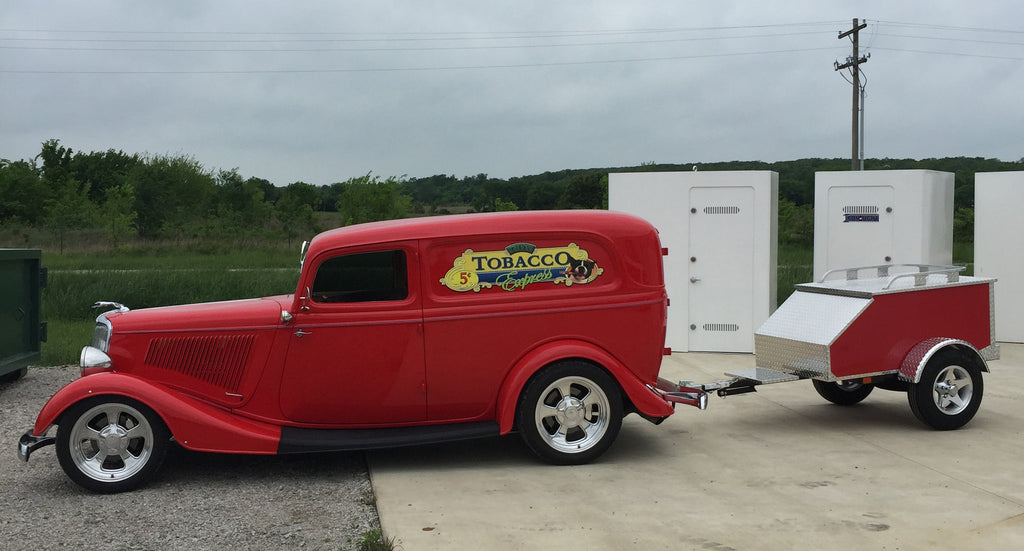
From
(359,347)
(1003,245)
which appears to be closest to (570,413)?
(359,347)

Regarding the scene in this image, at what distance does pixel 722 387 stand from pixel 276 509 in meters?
3.88

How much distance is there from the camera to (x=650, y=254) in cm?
700

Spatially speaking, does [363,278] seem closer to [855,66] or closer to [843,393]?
[843,393]

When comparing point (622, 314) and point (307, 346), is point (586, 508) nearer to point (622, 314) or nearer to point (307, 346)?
point (622, 314)

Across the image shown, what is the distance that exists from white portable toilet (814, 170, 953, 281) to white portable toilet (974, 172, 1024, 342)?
1080 millimetres

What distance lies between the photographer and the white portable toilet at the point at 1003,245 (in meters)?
13.1

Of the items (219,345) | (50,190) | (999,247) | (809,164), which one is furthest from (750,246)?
(50,190)

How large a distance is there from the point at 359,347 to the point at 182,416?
128 centimetres

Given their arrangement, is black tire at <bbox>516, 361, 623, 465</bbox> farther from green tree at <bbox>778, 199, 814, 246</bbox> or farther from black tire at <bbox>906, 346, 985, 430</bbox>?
green tree at <bbox>778, 199, 814, 246</bbox>

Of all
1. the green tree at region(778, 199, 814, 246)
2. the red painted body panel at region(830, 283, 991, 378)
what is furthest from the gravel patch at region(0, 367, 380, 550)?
the green tree at region(778, 199, 814, 246)

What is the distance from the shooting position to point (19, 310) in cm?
1022

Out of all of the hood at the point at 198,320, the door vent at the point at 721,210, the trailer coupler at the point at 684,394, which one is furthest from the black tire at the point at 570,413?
the door vent at the point at 721,210

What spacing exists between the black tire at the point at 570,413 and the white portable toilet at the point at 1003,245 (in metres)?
8.80

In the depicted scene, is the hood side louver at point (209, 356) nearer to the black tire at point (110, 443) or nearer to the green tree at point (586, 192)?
the black tire at point (110, 443)
